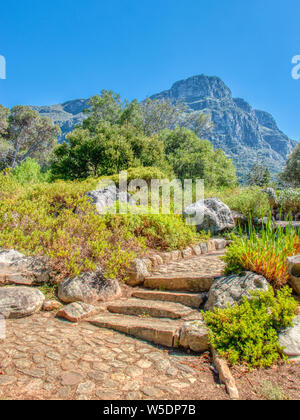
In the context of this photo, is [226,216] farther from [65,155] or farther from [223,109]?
[223,109]

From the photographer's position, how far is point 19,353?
2.55m

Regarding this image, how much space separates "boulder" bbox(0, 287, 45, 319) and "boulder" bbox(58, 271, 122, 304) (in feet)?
1.18

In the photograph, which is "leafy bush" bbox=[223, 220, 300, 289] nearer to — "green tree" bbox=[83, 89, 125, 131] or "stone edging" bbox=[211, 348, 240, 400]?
"stone edging" bbox=[211, 348, 240, 400]

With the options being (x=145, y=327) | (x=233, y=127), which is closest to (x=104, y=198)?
(x=145, y=327)

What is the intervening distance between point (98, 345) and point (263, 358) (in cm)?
172

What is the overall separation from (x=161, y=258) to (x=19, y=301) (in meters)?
2.89

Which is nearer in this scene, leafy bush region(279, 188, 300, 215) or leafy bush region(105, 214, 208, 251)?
leafy bush region(105, 214, 208, 251)

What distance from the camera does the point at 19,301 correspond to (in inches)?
136

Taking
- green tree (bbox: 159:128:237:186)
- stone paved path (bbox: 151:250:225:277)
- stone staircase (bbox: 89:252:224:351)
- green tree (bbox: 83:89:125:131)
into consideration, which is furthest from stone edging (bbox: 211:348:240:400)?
green tree (bbox: 83:89:125:131)

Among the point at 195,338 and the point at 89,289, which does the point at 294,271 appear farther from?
the point at 89,289

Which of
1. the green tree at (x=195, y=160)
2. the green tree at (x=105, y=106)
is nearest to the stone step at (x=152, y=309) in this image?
the green tree at (x=195, y=160)

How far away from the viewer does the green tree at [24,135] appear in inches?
1074

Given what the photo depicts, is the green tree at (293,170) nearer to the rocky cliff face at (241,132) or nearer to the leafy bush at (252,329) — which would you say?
the leafy bush at (252,329)

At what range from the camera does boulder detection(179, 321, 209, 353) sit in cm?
274
